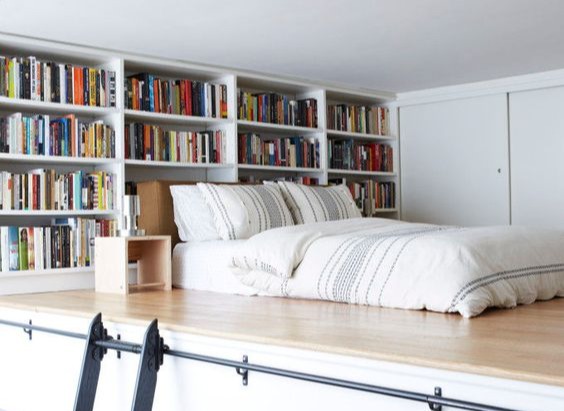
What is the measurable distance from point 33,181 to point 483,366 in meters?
3.19

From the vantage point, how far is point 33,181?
4340 mm

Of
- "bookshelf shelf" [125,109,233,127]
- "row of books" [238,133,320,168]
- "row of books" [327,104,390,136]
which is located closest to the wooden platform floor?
"bookshelf shelf" [125,109,233,127]

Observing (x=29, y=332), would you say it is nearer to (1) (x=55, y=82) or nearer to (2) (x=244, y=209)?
(2) (x=244, y=209)

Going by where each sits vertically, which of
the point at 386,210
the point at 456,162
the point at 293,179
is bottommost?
the point at 386,210

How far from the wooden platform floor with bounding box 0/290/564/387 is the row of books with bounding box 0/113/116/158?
3.67ft

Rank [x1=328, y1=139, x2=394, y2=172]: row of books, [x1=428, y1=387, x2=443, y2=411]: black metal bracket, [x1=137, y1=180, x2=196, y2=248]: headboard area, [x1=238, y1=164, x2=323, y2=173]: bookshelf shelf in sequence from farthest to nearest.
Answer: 1. [x1=328, y1=139, x2=394, y2=172]: row of books
2. [x1=238, y1=164, x2=323, y2=173]: bookshelf shelf
3. [x1=137, y1=180, x2=196, y2=248]: headboard area
4. [x1=428, y1=387, x2=443, y2=411]: black metal bracket

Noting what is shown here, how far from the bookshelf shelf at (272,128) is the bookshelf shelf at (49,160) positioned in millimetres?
1091

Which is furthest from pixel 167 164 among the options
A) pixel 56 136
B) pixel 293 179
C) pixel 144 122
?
pixel 293 179

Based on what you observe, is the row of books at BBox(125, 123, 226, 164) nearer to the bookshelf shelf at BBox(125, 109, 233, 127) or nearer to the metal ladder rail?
the bookshelf shelf at BBox(125, 109, 233, 127)

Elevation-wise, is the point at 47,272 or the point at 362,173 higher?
the point at 362,173

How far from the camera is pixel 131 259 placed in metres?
4.37

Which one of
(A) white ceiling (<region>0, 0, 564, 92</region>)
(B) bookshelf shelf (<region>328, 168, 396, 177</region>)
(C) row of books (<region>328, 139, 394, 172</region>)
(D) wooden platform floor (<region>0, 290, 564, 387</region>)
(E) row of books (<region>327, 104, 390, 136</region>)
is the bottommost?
(D) wooden platform floor (<region>0, 290, 564, 387</region>)

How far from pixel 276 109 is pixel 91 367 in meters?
3.18

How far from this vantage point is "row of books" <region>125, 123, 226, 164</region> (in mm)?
4781
